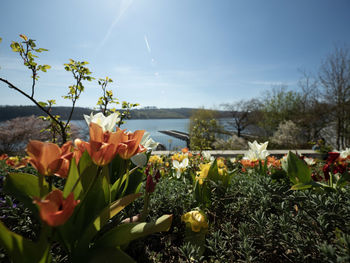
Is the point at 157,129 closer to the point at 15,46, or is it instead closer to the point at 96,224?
the point at 15,46

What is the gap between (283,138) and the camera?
1273cm

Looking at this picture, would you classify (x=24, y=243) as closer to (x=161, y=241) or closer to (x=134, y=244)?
(x=134, y=244)

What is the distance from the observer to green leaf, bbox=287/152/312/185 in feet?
4.00

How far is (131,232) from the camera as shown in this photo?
614 mm

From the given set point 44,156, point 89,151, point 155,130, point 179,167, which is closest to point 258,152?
point 179,167

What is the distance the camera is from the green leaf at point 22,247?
1.70ft

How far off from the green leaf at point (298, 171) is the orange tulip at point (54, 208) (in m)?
1.37

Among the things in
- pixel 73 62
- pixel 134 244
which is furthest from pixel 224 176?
pixel 73 62

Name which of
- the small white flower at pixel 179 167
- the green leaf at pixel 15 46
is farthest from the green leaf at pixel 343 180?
the green leaf at pixel 15 46

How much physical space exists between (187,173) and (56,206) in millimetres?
1463

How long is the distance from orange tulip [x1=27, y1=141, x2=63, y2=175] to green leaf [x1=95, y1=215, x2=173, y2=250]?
326mm

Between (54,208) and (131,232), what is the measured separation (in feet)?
0.98

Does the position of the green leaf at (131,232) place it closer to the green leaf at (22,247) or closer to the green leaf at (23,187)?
the green leaf at (22,247)

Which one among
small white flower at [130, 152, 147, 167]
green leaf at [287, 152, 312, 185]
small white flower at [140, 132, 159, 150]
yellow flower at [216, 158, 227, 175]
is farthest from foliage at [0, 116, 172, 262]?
green leaf at [287, 152, 312, 185]
